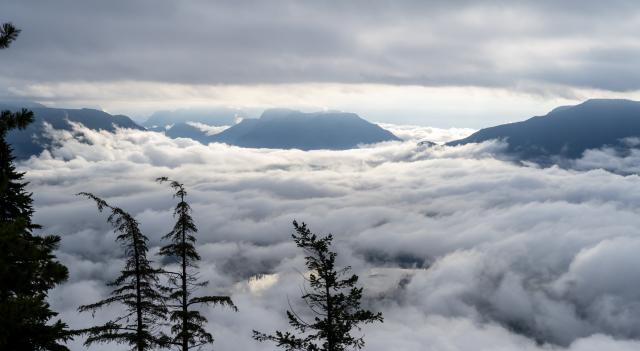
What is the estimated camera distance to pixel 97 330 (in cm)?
1938

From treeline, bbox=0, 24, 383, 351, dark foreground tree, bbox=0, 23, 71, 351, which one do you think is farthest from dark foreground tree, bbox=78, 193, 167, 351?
dark foreground tree, bbox=0, 23, 71, 351

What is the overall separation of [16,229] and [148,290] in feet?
36.9

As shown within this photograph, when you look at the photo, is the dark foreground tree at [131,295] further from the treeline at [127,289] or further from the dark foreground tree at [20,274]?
the dark foreground tree at [20,274]

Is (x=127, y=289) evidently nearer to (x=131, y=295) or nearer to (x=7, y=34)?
(x=131, y=295)

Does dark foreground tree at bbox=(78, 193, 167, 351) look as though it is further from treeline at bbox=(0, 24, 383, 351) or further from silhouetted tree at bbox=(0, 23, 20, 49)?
silhouetted tree at bbox=(0, 23, 20, 49)

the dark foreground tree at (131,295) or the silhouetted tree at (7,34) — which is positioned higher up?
the silhouetted tree at (7,34)

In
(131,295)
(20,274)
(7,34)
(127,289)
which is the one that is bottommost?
(131,295)

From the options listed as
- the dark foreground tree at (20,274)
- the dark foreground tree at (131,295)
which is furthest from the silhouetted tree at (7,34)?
the dark foreground tree at (131,295)

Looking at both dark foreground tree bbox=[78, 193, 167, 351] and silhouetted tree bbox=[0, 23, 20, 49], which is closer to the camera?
silhouetted tree bbox=[0, 23, 20, 49]

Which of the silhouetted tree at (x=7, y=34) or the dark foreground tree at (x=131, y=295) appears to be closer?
the silhouetted tree at (x=7, y=34)

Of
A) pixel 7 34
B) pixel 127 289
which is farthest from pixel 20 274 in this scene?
pixel 127 289

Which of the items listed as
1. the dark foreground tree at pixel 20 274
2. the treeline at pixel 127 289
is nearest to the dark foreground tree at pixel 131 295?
the treeline at pixel 127 289

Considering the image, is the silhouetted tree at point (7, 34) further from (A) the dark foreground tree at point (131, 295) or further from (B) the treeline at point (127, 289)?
(A) the dark foreground tree at point (131, 295)

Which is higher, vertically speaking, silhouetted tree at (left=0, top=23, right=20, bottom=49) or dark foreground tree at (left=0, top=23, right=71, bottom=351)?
silhouetted tree at (left=0, top=23, right=20, bottom=49)
